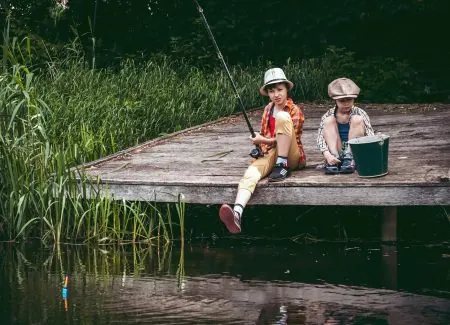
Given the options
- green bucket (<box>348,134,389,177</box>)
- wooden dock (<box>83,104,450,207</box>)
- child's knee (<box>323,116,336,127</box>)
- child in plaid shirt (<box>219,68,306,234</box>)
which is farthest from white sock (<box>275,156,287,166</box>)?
green bucket (<box>348,134,389,177</box>)

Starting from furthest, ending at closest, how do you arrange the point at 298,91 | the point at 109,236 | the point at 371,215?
the point at 298,91, the point at 371,215, the point at 109,236

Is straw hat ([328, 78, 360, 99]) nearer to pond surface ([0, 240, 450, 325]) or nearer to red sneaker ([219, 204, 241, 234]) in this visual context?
pond surface ([0, 240, 450, 325])

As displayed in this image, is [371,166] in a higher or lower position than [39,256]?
higher

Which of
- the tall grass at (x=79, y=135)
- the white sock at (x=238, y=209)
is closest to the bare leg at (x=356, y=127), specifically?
the white sock at (x=238, y=209)

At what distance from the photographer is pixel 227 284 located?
6016 millimetres

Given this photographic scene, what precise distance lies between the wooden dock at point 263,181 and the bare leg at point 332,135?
23 cm

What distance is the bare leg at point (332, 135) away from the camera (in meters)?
7.57

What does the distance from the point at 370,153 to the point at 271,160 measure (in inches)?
31.5

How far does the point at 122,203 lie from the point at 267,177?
109 centimetres

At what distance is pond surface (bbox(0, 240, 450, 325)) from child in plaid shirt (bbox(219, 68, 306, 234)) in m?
0.48

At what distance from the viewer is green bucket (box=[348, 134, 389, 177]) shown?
705 cm

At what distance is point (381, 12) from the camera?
15992 mm

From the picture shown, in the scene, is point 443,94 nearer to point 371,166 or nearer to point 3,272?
point 371,166

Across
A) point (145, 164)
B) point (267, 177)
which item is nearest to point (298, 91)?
point (145, 164)
